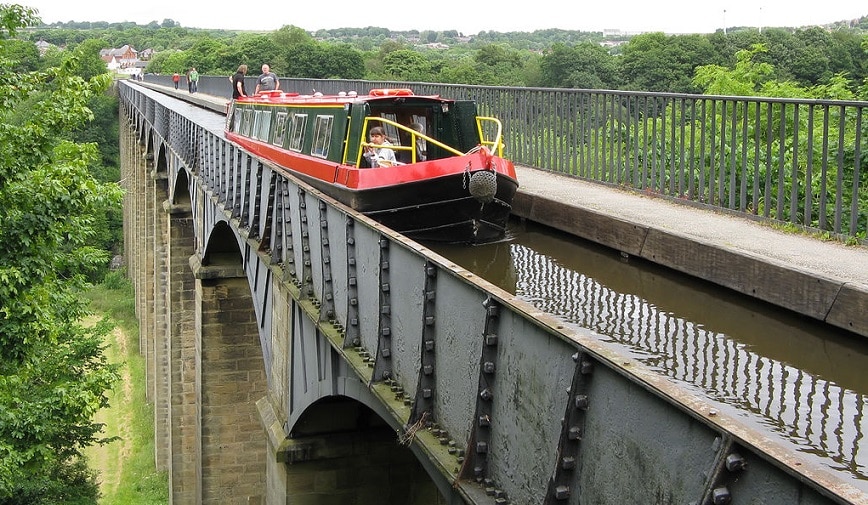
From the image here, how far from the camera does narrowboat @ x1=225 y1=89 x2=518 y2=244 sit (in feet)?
34.0

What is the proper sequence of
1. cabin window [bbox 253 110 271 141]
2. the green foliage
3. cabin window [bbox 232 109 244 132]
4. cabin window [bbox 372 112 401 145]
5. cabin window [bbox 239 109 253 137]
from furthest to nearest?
the green foliage < cabin window [bbox 232 109 244 132] < cabin window [bbox 239 109 253 137] < cabin window [bbox 253 110 271 141] < cabin window [bbox 372 112 401 145]

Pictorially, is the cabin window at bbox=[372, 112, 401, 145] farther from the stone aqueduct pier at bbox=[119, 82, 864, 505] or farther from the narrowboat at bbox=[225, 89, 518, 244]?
the stone aqueduct pier at bbox=[119, 82, 864, 505]

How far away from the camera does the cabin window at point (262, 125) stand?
54.1 feet

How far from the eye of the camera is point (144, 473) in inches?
1326

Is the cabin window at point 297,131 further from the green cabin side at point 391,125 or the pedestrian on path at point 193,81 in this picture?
the pedestrian on path at point 193,81

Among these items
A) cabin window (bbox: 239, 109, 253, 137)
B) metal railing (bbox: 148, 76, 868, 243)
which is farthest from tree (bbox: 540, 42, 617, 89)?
metal railing (bbox: 148, 76, 868, 243)

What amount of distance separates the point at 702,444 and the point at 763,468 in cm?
28

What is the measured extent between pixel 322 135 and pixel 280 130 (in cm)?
302

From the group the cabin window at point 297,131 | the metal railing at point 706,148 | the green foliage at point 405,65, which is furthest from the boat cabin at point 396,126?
the green foliage at point 405,65

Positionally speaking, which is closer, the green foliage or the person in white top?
the person in white top

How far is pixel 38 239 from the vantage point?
1427 cm

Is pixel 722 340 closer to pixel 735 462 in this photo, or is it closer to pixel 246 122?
pixel 735 462

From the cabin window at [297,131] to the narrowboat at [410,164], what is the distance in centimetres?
2

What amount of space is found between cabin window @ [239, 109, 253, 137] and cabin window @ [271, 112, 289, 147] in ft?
9.68
